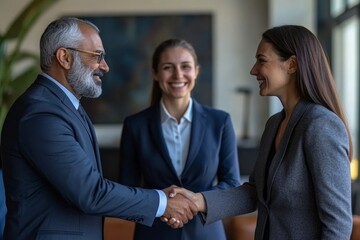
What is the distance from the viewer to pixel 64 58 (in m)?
1.89

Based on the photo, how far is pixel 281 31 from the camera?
186 centimetres

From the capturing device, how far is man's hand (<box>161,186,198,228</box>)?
2113 millimetres

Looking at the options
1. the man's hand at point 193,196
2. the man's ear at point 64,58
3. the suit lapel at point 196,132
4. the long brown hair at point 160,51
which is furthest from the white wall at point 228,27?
the man's ear at point 64,58


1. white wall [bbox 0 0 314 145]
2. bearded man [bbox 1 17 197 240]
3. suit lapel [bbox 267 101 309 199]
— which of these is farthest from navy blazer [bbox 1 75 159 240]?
white wall [bbox 0 0 314 145]

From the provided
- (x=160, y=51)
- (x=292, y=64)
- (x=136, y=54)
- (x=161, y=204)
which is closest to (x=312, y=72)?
(x=292, y=64)

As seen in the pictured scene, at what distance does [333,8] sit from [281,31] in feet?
19.3

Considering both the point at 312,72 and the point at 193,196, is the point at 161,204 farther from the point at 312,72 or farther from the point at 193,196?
the point at 312,72

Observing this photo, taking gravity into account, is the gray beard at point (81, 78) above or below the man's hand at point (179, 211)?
above

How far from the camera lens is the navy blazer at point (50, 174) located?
1714mm

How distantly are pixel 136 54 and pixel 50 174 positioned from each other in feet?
20.1

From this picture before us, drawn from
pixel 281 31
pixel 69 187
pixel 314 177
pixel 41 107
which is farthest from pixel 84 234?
pixel 281 31

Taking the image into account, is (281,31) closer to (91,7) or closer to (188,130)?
(188,130)

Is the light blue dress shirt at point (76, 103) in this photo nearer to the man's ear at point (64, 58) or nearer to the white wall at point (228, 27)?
the man's ear at point (64, 58)

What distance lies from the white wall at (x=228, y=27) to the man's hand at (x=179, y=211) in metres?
5.53
